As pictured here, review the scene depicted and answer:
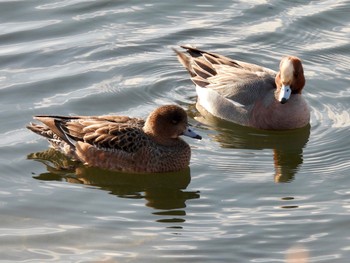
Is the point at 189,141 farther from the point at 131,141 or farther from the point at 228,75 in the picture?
the point at 228,75

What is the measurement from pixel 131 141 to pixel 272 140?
6.45 feet

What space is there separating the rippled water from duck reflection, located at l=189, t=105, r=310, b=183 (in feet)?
0.09

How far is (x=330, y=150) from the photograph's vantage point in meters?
11.2

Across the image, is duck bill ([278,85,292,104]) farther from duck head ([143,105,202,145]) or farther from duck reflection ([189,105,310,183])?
duck head ([143,105,202,145])

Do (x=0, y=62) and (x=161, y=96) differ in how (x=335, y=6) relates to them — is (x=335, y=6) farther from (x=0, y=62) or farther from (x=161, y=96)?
(x=0, y=62)

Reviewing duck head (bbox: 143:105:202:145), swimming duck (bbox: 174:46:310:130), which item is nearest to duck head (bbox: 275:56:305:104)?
swimming duck (bbox: 174:46:310:130)

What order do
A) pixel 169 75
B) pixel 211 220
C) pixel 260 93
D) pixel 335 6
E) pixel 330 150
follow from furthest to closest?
1. pixel 335 6
2. pixel 169 75
3. pixel 260 93
4. pixel 330 150
5. pixel 211 220

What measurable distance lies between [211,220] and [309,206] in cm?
99

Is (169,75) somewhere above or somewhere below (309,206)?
above

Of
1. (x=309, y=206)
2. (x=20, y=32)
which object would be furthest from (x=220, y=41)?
(x=309, y=206)

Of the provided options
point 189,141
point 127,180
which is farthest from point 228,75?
point 127,180

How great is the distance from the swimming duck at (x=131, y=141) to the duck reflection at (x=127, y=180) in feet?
0.27

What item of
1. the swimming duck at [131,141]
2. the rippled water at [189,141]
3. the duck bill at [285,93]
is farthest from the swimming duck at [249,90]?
the swimming duck at [131,141]

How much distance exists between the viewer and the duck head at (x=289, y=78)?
1194cm
